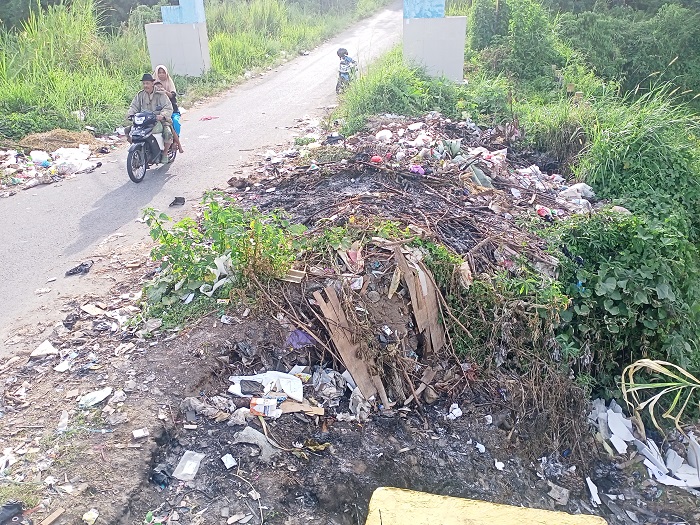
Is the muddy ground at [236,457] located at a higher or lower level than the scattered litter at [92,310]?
lower

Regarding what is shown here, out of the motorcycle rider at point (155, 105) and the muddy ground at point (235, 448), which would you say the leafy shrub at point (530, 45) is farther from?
the muddy ground at point (235, 448)

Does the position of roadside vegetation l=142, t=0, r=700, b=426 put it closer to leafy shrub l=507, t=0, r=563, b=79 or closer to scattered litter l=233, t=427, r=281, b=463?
scattered litter l=233, t=427, r=281, b=463

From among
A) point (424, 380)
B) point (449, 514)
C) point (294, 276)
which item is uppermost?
point (449, 514)

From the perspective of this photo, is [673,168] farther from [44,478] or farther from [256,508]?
[44,478]

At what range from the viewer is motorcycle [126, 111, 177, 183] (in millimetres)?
7496

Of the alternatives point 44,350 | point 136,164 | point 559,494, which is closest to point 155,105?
point 136,164

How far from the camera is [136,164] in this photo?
764 cm

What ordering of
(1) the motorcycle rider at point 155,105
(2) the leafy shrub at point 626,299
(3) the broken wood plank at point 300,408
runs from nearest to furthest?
1. (3) the broken wood plank at point 300,408
2. (2) the leafy shrub at point 626,299
3. (1) the motorcycle rider at point 155,105

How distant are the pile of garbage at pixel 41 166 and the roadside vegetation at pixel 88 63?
3.08 feet

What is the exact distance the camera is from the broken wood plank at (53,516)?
2.91 meters

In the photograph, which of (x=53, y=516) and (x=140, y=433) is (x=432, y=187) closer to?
(x=140, y=433)

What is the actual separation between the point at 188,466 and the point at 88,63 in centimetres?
1094

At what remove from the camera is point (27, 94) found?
992cm

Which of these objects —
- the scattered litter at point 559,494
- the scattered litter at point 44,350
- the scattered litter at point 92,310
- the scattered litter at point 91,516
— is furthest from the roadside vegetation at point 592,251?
the scattered litter at point 91,516
